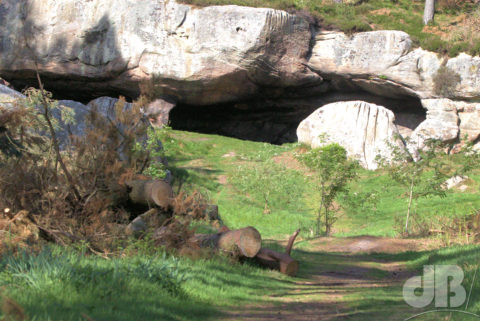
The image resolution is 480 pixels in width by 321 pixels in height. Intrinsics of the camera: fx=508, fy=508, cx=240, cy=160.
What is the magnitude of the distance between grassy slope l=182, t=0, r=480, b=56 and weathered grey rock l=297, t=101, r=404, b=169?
488 cm

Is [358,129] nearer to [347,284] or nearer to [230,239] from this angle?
[347,284]

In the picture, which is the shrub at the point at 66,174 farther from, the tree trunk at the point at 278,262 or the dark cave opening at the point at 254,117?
the dark cave opening at the point at 254,117

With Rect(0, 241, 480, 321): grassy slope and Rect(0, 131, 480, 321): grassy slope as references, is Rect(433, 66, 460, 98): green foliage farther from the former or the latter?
Rect(0, 241, 480, 321): grassy slope

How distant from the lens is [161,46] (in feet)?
90.0

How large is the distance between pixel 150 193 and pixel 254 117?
25.3m

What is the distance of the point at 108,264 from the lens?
17.4 feet

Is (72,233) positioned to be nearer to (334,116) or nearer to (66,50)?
(334,116)

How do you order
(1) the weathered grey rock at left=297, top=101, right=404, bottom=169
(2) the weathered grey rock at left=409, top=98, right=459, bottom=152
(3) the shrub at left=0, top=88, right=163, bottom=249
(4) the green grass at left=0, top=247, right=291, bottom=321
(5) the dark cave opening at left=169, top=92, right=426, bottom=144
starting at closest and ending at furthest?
(4) the green grass at left=0, top=247, right=291, bottom=321, (3) the shrub at left=0, top=88, right=163, bottom=249, (1) the weathered grey rock at left=297, top=101, right=404, bottom=169, (2) the weathered grey rock at left=409, top=98, right=459, bottom=152, (5) the dark cave opening at left=169, top=92, right=426, bottom=144

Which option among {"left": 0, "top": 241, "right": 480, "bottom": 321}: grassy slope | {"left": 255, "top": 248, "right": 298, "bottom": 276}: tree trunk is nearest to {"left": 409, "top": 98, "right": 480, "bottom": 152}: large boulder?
{"left": 0, "top": 241, "right": 480, "bottom": 321}: grassy slope

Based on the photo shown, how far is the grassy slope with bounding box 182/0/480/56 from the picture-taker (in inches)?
1006

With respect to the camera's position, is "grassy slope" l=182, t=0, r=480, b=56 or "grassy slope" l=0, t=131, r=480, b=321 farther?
"grassy slope" l=182, t=0, r=480, b=56

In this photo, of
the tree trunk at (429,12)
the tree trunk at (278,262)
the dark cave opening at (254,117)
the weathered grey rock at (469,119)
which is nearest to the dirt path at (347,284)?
the tree trunk at (278,262)

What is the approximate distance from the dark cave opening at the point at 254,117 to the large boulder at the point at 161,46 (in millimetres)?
2502

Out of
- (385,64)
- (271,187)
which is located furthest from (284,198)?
(385,64)
